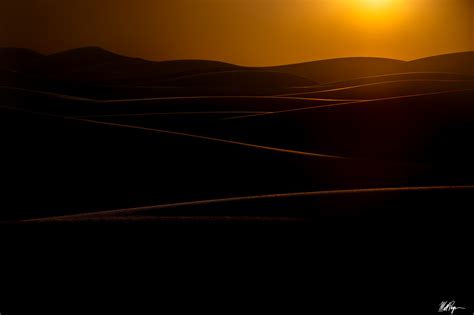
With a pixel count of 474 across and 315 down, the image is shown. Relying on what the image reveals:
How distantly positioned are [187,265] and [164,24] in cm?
96

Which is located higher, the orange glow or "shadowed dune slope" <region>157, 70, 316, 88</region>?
the orange glow

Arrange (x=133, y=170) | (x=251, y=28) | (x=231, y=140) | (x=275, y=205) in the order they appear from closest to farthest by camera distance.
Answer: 1. (x=275, y=205)
2. (x=133, y=170)
3. (x=231, y=140)
4. (x=251, y=28)

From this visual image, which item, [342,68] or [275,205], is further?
[342,68]

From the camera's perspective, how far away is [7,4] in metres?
1.61

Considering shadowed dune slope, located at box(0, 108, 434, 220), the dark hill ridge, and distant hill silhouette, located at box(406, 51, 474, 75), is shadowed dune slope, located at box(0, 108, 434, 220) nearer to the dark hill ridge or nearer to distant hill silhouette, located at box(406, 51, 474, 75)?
the dark hill ridge

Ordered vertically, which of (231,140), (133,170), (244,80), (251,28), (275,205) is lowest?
(275,205)

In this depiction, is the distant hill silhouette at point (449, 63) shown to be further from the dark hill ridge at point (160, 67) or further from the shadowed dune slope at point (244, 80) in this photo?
the shadowed dune slope at point (244, 80)

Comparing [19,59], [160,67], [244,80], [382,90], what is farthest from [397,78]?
[19,59]

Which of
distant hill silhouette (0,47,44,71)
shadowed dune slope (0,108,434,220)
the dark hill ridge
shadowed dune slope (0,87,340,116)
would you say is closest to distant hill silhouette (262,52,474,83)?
the dark hill ridge

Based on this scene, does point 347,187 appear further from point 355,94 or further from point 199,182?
point 199,182

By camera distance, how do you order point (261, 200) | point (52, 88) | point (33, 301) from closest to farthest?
point (33, 301), point (261, 200), point (52, 88)

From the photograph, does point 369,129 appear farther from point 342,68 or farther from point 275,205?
point 275,205

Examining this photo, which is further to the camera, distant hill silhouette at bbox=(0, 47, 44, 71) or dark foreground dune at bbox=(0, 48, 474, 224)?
distant hill silhouette at bbox=(0, 47, 44, 71)

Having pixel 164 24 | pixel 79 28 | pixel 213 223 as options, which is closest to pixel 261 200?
pixel 213 223
